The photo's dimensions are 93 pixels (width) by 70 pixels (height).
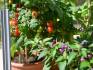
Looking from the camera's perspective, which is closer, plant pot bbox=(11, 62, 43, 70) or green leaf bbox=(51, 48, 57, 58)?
green leaf bbox=(51, 48, 57, 58)

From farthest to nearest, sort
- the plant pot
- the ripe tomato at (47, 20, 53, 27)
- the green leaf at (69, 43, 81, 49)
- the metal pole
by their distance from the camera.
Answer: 1. the plant pot
2. the ripe tomato at (47, 20, 53, 27)
3. the green leaf at (69, 43, 81, 49)
4. the metal pole

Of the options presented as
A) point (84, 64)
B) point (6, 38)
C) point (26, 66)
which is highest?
point (6, 38)

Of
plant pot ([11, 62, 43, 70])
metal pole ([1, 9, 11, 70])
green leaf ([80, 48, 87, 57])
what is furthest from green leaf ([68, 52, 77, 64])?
plant pot ([11, 62, 43, 70])

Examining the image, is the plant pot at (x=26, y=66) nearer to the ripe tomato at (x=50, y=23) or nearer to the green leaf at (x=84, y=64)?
the ripe tomato at (x=50, y=23)

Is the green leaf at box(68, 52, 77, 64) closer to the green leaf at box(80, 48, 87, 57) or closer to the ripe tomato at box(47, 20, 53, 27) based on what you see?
the green leaf at box(80, 48, 87, 57)

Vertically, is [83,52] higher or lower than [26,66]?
higher

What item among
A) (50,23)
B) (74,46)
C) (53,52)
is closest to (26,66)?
(50,23)

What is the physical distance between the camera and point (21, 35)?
2219mm

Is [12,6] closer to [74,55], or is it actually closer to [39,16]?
[39,16]

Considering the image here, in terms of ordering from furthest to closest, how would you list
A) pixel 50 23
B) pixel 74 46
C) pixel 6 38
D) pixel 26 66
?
pixel 26 66 < pixel 50 23 < pixel 74 46 < pixel 6 38

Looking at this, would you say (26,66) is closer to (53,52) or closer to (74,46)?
(53,52)

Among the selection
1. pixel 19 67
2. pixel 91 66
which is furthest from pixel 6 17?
pixel 19 67

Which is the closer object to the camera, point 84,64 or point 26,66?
point 84,64

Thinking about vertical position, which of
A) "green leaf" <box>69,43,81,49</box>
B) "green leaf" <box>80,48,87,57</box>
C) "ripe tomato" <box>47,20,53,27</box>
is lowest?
"green leaf" <box>80,48,87,57</box>
